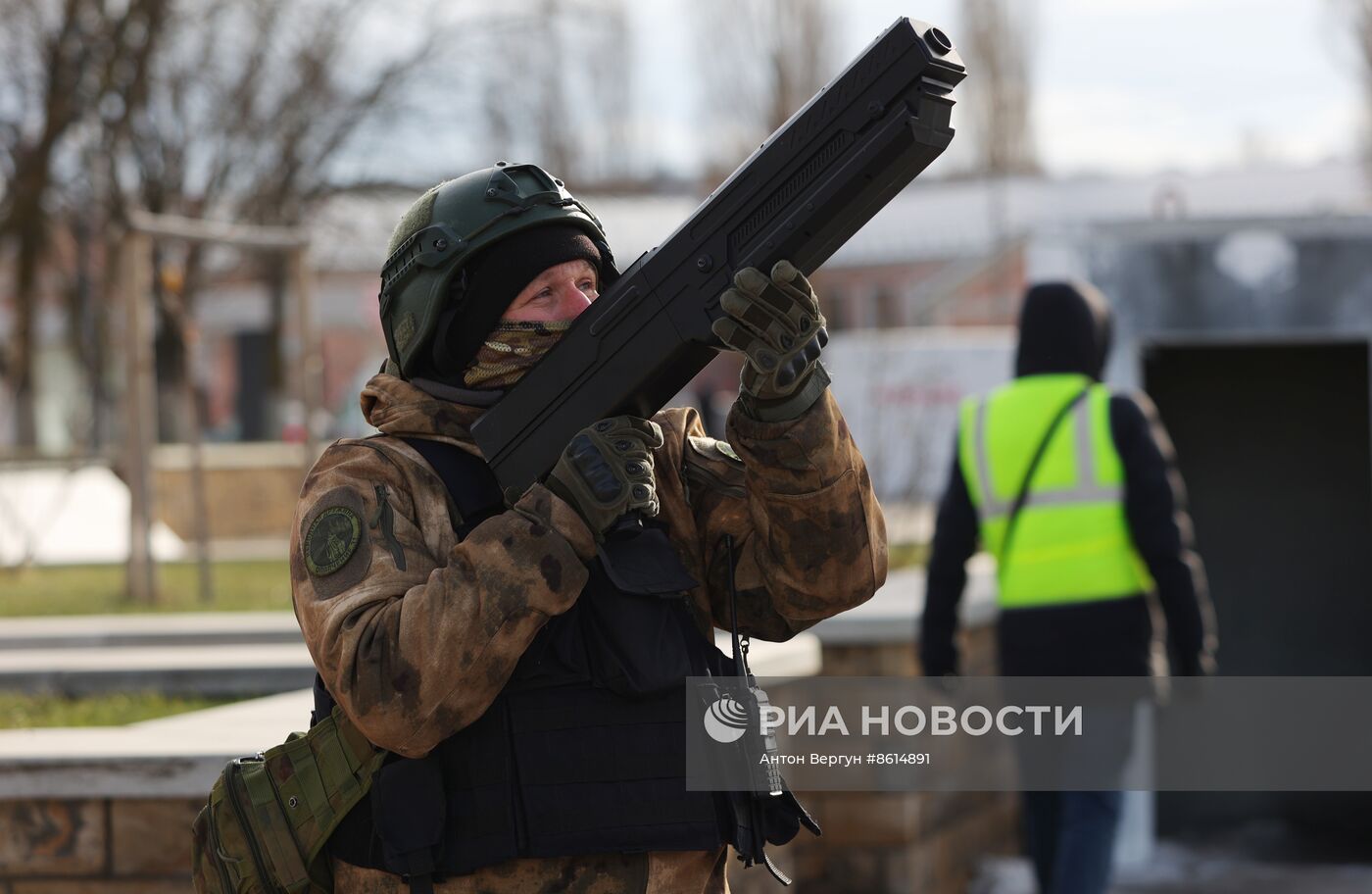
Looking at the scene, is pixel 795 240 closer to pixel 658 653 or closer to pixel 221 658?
pixel 658 653

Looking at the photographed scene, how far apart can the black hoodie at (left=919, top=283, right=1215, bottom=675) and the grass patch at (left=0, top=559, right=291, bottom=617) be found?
407 centimetres

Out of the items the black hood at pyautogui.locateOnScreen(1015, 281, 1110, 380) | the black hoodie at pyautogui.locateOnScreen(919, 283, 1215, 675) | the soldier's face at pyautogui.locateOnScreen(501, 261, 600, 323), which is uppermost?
the soldier's face at pyautogui.locateOnScreen(501, 261, 600, 323)

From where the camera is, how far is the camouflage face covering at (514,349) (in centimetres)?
255

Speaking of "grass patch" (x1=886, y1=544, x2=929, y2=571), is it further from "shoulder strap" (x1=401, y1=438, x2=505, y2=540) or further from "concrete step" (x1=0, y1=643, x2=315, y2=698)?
"shoulder strap" (x1=401, y1=438, x2=505, y2=540)

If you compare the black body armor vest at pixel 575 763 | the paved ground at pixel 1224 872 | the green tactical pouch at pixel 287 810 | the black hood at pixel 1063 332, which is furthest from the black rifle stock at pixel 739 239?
the paved ground at pixel 1224 872

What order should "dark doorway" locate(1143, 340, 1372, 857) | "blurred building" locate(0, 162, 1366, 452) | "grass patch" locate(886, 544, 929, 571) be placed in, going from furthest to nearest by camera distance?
1. "blurred building" locate(0, 162, 1366, 452)
2. "grass patch" locate(886, 544, 929, 571)
3. "dark doorway" locate(1143, 340, 1372, 857)

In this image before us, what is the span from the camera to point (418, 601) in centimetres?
226

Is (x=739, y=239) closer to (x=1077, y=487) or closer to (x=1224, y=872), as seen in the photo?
(x=1077, y=487)

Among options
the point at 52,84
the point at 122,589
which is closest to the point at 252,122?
the point at 52,84

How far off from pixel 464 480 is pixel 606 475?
29 cm

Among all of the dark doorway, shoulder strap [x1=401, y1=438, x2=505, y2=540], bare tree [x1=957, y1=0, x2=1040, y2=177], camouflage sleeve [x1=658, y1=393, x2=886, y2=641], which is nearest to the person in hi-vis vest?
camouflage sleeve [x1=658, y1=393, x2=886, y2=641]

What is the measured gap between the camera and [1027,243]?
7.49 metres

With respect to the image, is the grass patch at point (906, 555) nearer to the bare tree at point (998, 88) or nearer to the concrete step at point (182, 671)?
the concrete step at point (182, 671)

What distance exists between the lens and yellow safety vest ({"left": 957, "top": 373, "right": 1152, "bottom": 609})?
4723mm
